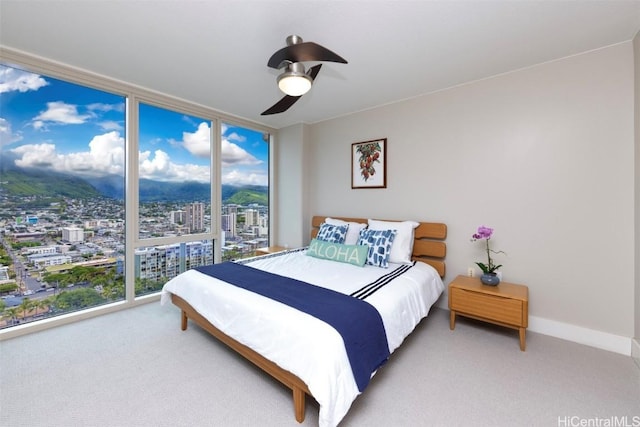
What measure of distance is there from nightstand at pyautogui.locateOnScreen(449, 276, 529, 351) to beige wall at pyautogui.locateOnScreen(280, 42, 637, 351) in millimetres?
428

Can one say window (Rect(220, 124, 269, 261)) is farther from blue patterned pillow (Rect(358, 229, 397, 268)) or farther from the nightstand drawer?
the nightstand drawer

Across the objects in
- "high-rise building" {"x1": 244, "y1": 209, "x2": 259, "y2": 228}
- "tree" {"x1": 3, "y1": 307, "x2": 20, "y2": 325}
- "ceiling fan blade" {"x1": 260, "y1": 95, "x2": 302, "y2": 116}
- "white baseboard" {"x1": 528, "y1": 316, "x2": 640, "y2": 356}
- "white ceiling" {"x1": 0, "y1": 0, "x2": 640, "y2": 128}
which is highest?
"white ceiling" {"x1": 0, "y1": 0, "x2": 640, "y2": 128}

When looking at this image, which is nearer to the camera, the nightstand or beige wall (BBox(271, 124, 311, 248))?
the nightstand

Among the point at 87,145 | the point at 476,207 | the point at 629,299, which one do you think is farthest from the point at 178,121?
the point at 629,299

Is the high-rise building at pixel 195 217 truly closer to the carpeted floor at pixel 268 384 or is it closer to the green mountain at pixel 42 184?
the green mountain at pixel 42 184

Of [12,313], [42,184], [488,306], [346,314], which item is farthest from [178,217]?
[488,306]

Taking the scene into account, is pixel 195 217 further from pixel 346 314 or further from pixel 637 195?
pixel 637 195

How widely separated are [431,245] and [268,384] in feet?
7.48

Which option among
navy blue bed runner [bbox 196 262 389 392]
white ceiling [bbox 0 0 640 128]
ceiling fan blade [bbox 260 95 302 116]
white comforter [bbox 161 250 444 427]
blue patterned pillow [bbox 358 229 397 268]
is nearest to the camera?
white comforter [bbox 161 250 444 427]

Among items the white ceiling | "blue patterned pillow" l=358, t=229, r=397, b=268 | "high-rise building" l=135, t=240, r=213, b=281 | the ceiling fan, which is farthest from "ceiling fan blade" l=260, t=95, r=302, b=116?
"high-rise building" l=135, t=240, r=213, b=281

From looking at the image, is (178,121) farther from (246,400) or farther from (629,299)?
(629,299)

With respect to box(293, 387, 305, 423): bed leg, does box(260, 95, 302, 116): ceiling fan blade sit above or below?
above

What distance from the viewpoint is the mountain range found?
2.51 m

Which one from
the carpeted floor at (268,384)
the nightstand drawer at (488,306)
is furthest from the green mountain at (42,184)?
the nightstand drawer at (488,306)
